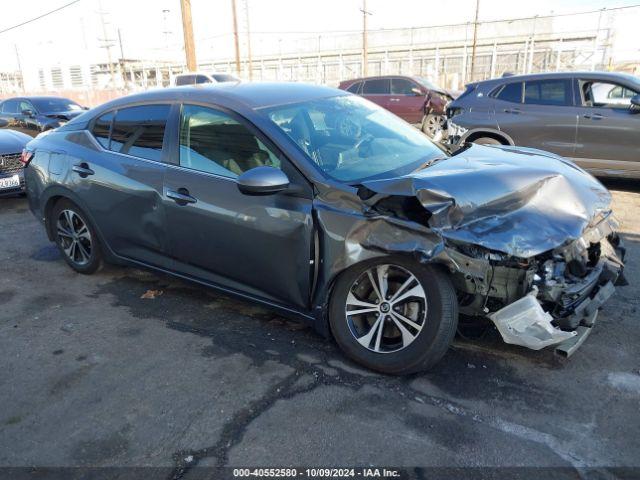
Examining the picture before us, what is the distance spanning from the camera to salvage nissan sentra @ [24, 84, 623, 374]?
2.73 metres

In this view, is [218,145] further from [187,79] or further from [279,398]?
[187,79]

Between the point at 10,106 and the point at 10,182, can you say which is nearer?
the point at 10,182

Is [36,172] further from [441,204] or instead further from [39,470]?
[441,204]

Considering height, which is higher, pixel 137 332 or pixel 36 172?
pixel 36 172

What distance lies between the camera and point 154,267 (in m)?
4.02

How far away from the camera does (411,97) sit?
1480cm

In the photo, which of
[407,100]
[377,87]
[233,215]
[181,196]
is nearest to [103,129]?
[181,196]

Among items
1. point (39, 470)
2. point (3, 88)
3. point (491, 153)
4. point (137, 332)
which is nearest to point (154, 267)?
point (137, 332)

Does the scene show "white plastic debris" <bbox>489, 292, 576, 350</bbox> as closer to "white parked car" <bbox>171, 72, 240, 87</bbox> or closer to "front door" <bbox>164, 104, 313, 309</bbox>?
"front door" <bbox>164, 104, 313, 309</bbox>

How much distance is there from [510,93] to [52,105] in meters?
11.5

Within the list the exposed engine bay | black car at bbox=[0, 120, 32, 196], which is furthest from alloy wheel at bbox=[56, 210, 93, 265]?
black car at bbox=[0, 120, 32, 196]

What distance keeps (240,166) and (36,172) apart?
2468 mm

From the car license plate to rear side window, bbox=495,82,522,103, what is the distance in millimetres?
7254

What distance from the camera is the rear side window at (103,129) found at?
13.9ft
